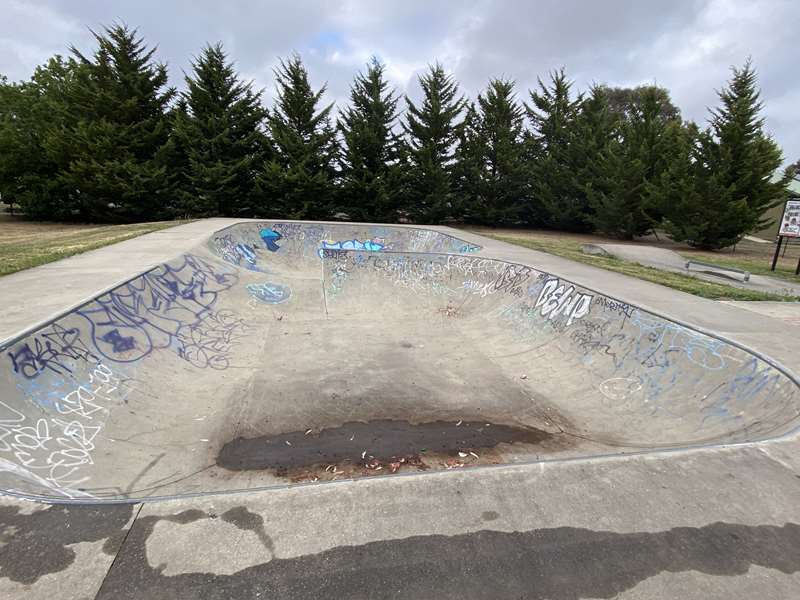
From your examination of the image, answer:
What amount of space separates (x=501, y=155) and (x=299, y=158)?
12.4 meters

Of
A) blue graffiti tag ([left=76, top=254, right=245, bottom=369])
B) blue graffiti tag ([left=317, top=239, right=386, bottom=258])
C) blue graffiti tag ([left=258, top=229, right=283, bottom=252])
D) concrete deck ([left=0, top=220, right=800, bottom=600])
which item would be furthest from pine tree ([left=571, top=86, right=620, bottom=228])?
concrete deck ([left=0, top=220, right=800, bottom=600])

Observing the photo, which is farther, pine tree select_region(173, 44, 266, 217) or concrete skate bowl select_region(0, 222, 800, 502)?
pine tree select_region(173, 44, 266, 217)

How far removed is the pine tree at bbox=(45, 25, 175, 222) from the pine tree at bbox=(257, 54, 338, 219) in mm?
5607

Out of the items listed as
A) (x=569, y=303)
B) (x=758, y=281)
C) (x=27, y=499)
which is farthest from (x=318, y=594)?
(x=758, y=281)

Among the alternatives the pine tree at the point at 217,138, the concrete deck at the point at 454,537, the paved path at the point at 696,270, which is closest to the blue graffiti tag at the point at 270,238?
the pine tree at the point at 217,138

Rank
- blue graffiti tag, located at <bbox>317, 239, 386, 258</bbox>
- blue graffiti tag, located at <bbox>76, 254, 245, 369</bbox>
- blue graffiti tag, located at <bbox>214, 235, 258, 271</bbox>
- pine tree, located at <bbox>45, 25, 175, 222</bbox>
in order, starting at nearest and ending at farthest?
blue graffiti tag, located at <bbox>76, 254, 245, 369</bbox>, blue graffiti tag, located at <bbox>214, 235, 258, 271</bbox>, blue graffiti tag, located at <bbox>317, 239, 386, 258</bbox>, pine tree, located at <bbox>45, 25, 175, 222</bbox>

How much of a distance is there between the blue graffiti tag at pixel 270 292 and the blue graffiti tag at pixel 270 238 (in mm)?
4700

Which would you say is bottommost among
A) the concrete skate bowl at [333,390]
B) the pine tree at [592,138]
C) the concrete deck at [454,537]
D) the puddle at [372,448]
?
the puddle at [372,448]

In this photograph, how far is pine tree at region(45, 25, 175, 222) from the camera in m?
21.2

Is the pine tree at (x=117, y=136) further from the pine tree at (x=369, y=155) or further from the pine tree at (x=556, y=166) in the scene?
the pine tree at (x=556, y=166)

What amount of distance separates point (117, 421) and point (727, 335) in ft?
24.8

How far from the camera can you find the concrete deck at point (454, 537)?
205 centimetres

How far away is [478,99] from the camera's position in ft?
88.4

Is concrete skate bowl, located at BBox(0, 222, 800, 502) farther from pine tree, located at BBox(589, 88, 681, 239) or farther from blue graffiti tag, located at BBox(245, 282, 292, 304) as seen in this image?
pine tree, located at BBox(589, 88, 681, 239)
